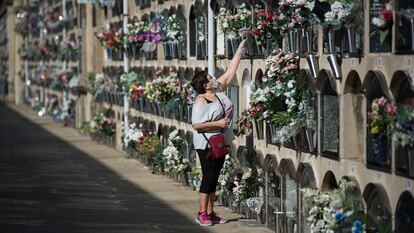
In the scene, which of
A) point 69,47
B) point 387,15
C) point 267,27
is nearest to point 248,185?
point 267,27

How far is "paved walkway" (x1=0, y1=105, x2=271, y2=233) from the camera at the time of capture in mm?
10859

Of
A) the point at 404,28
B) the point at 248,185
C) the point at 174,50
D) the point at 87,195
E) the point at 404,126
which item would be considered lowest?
the point at 87,195

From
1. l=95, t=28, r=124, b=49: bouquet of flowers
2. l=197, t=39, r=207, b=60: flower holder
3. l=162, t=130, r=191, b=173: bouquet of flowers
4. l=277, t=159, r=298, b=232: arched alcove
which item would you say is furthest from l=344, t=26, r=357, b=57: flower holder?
l=95, t=28, r=124, b=49: bouquet of flowers

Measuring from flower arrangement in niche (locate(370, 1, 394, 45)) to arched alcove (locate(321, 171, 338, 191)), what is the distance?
1.67m

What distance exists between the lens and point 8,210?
12.0 m

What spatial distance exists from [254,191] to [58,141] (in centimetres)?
1335

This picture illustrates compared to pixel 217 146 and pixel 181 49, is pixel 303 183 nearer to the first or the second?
pixel 217 146

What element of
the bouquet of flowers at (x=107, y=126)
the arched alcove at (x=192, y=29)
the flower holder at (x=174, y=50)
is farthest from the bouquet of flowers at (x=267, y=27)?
the bouquet of flowers at (x=107, y=126)

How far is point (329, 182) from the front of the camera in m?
9.23

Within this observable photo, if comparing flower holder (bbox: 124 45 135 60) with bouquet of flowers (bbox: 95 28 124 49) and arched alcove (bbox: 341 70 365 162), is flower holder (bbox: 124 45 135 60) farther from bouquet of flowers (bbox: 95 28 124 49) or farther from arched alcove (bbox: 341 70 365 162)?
arched alcove (bbox: 341 70 365 162)

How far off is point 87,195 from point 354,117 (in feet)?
18.4

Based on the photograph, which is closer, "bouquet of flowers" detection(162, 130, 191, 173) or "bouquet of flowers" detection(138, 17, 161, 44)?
"bouquet of flowers" detection(162, 130, 191, 173)

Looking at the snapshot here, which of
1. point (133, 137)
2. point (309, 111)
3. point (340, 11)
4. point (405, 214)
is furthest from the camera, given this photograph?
point (133, 137)

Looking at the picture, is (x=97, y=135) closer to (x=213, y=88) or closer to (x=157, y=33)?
(x=157, y=33)
